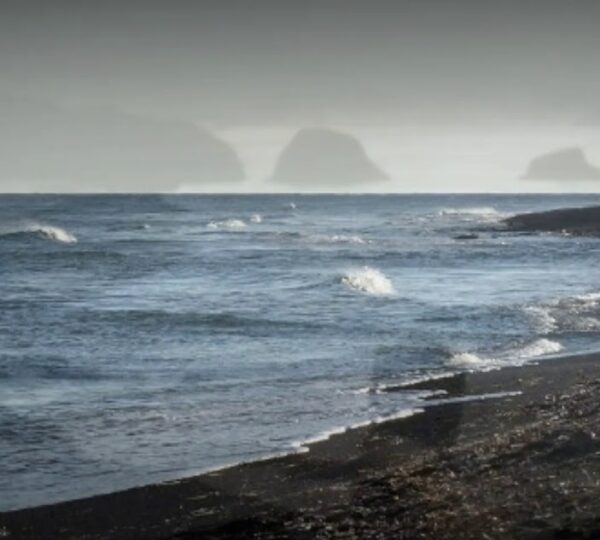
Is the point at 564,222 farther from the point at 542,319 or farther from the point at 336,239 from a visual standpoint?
the point at 542,319

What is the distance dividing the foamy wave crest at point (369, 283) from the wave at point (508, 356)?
12.0m

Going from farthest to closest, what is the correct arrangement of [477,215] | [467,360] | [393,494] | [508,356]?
[477,215] → [508,356] → [467,360] → [393,494]

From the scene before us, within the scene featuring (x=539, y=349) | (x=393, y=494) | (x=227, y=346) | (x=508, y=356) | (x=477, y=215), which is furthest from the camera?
(x=477, y=215)

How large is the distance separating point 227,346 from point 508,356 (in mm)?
5946

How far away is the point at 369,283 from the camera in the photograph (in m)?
34.8

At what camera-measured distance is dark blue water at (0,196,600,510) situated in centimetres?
1237

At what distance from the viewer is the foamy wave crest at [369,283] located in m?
33.2

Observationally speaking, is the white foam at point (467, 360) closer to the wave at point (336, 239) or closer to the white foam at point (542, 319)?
the white foam at point (542, 319)

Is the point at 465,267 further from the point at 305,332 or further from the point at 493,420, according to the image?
the point at 493,420

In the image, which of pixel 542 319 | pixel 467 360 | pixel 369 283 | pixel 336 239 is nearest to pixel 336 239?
pixel 336 239

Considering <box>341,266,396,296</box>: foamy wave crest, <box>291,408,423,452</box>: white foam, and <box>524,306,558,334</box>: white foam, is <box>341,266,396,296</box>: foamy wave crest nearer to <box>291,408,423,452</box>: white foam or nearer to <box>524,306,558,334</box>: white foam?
<box>524,306,558,334</box>: white foam

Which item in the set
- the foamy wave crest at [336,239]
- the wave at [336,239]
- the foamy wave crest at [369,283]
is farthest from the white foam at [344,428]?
the foamy wave crest at [336,239]

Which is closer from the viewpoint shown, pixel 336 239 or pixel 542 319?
pixel 542 319

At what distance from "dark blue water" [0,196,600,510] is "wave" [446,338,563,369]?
0.04 m
